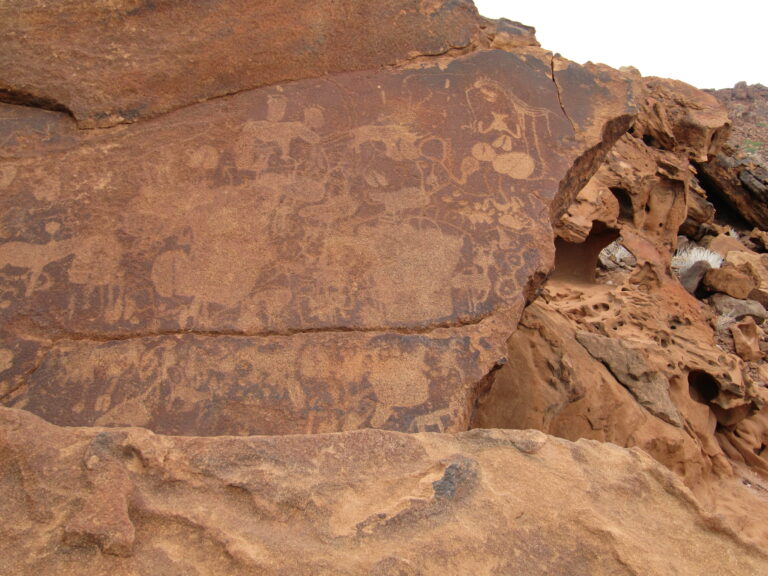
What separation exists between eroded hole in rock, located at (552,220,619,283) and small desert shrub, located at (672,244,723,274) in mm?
1416

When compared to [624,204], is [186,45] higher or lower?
higher

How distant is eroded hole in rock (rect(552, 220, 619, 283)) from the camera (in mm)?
5172

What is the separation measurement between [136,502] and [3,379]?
994 mm

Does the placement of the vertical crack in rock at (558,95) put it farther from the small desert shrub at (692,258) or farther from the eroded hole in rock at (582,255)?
the small desert shrub at (692,258)

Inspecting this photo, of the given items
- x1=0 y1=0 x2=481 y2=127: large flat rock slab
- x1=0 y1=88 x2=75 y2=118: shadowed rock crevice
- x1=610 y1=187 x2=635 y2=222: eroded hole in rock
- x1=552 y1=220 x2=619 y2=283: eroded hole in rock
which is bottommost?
x1=552 y1=220 x2=619 y2=283: eroded hole in rock

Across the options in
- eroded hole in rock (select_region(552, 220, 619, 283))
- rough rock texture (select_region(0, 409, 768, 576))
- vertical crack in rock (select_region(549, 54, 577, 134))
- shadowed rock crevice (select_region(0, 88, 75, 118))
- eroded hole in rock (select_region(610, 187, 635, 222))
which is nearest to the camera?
rough rock texture (select_region(0, 409, 768, 576))

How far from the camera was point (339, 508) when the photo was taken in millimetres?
1274

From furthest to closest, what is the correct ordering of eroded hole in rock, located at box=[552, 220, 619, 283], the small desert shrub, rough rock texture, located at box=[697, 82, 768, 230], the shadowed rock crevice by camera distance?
rough rock texture, located at box=[697, 82, 768, 230] < the small desert shrub < eroded hole in rock, located at box=[552, 220, 619, 283] < the shadowed rock crevice

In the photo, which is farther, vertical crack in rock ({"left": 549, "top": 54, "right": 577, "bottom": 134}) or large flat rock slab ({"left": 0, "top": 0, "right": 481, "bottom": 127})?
vertical crack in rock ({"left": 549, "top": 54, "right": 577, "bottom": 134})

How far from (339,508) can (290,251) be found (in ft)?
3.72

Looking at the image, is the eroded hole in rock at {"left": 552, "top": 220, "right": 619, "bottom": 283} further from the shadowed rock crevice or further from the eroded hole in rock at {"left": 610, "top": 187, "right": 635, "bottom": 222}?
the shadowed rock crevice

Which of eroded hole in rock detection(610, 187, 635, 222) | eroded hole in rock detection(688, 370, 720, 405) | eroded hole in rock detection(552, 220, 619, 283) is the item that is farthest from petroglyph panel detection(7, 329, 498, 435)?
eroded hole in rock detection(610, 187, 635, 222)

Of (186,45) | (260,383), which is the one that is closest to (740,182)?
(186,45)

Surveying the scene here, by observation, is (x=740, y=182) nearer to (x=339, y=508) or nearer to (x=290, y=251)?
(x=290, y=251)
